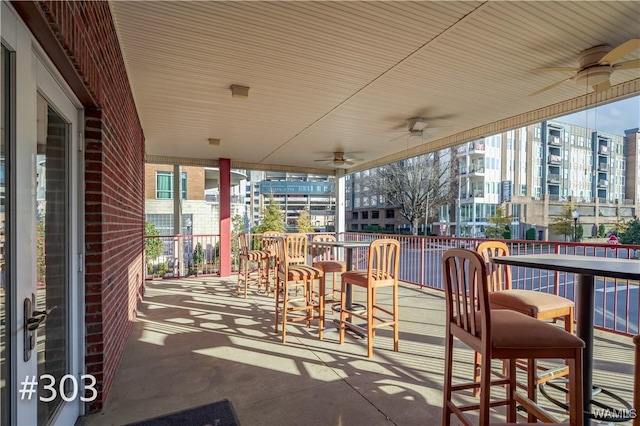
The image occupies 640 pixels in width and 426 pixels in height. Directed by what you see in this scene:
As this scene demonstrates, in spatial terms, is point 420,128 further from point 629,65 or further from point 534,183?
point 534,183

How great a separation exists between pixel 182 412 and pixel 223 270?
5672 mm

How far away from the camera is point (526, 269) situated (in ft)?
19.6

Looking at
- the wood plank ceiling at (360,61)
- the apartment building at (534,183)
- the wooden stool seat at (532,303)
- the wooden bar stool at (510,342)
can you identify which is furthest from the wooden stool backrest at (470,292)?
the apartment building at (534,183)

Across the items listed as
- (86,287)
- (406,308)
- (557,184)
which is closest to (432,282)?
(406,308)

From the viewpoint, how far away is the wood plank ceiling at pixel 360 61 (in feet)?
7.98

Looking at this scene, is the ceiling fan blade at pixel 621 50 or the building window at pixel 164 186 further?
the building window at pixel 164 186

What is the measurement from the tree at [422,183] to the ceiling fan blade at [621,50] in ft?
55.9

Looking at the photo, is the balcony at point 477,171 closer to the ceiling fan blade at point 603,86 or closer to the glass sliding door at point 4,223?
the ceiling fan blade at point 603,86

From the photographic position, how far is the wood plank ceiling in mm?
2432

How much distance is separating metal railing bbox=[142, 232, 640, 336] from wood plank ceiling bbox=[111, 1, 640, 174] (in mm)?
1790

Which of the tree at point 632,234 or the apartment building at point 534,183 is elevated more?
the apartment building at point 534,183

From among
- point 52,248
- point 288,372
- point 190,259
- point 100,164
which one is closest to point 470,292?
point 288,372

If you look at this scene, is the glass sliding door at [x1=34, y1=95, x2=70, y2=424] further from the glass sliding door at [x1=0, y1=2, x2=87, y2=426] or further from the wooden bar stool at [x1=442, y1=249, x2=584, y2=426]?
the wooden bar stool at [x1=442, y1=249, x2=584, y2=426]

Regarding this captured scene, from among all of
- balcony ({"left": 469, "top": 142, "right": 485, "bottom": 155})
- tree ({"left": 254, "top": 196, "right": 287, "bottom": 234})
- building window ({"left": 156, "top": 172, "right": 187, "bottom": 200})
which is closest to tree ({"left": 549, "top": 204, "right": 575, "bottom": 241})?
balcony ({"left": 469, "top": 142, "right": 485, "bottom": 155})
